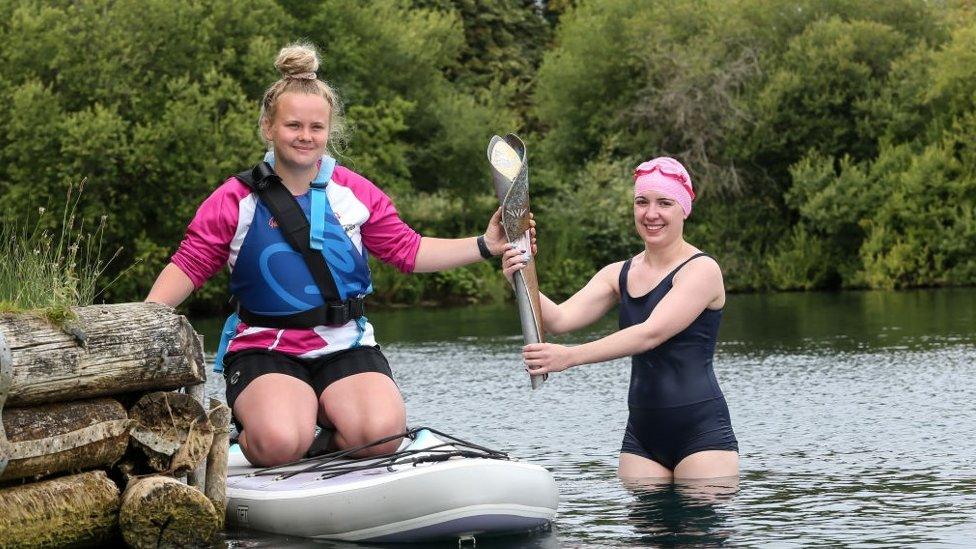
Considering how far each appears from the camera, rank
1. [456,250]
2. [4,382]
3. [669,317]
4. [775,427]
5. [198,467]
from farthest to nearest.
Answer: [775,427] < [456,250] < [669,317] < [198,467] < [4,382]

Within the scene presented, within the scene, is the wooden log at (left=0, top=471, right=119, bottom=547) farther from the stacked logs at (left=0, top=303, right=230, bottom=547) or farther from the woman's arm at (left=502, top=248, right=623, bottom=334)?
the woman's arm at (left=502, top=248, right=623, bottom=334)

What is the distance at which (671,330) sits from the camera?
7.93m

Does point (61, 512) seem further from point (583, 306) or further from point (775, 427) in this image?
point (775, 427)

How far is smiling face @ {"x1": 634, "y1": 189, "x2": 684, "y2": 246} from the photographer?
8.08 m

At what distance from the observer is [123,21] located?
1330 inches

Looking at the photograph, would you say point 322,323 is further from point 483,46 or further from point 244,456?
point 483,46

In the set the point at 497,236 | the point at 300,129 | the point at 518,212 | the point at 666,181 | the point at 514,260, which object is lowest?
the point at 514,260

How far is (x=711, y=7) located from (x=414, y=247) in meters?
33.8

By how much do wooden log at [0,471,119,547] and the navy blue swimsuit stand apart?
2573 mm

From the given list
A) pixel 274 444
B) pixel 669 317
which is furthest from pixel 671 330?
pixel 274 444

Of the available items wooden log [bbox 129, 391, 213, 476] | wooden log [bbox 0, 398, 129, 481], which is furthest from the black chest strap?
wooden log [bbox 0, 398, 129, 481]

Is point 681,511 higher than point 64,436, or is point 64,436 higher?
point 64,436

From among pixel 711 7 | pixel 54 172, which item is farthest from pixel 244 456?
pixel 711 7

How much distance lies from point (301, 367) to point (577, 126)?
33.9 meters
